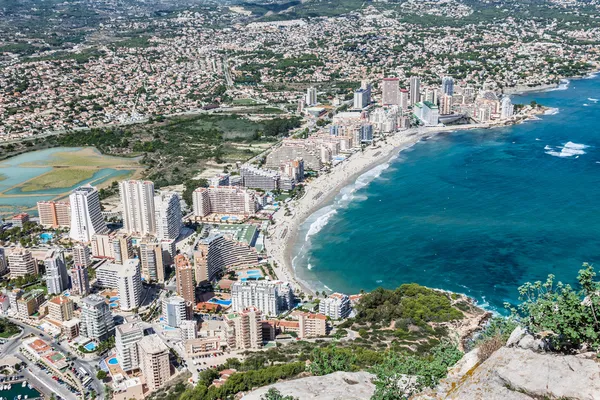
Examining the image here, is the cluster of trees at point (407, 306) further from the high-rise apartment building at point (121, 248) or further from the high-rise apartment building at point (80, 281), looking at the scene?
the high-rise apartment building at point (121, 248)

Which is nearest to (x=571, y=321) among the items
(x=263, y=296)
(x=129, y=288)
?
(x=263, y=296)

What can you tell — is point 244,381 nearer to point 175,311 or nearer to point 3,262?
point 175,311

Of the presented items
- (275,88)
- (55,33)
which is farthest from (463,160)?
(55,33)

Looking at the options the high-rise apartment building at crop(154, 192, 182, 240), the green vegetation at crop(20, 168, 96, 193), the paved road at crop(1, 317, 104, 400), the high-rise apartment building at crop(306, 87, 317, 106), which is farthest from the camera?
the high-rise apartment building at crop(306, 87, 317, 106)

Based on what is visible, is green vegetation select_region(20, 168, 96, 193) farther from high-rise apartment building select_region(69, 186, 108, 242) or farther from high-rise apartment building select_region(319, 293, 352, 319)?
high-rise apartment building select_region(319, 293, 352, 319)

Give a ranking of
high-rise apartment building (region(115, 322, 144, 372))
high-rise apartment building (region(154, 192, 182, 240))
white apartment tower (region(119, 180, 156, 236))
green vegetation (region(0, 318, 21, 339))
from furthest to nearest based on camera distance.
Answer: white apartment tower (region(119, 180, 156, 236)) → high-rise apartment building (region(154, 192, 182, 240)) → green vegetation (region(0, 318, 21, 339)) → high-rise apartment building (region(115, 322, 144, 372))

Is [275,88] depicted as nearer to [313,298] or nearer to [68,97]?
[68,97]

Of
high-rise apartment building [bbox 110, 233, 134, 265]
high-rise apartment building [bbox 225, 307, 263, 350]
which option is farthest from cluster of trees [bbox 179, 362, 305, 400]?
high-rise apartment building [bbox 110, 233, 134, 265]

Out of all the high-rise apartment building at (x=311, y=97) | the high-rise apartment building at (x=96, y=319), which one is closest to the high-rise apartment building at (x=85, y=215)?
the high-rise apartment building at (x=96, y=319)
